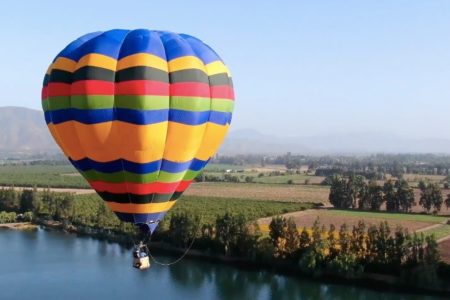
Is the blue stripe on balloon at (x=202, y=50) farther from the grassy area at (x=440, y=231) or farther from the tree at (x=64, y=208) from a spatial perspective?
the tree at (x=64, y=208)

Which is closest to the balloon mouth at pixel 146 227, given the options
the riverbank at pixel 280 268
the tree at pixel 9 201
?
the riverbank at pixel 280 268

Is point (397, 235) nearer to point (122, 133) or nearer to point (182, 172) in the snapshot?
point (182, 172)

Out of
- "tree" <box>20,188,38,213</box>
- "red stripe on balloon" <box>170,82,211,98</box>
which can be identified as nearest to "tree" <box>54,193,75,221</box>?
"tree" <box>20,188,38,213</box>

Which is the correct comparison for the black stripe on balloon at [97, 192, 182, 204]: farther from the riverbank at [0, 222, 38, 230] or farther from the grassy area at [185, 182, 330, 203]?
the grassy area at [185, 182, 330, 203]

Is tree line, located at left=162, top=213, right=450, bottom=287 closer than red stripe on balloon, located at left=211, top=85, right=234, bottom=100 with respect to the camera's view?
No

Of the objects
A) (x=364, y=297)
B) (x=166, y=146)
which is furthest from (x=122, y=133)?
(x=364, y=297)

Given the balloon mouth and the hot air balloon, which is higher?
the hot air balloon
